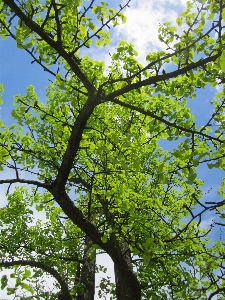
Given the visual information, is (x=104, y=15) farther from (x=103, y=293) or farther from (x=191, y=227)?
(x=103, y=293)

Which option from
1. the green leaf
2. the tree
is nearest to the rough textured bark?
the tree

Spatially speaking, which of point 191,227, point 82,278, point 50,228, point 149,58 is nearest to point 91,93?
point 149,58

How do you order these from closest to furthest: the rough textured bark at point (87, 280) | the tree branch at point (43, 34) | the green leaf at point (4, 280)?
the green leaf at point (4, 280)
the tree branch at point (43, 34)
the rough textured bark at point (87, 280)

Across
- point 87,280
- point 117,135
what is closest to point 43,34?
point 117,135

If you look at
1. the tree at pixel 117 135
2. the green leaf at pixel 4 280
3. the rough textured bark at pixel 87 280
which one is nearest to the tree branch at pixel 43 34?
the tree at pixel 117 135

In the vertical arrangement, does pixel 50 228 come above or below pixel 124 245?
above

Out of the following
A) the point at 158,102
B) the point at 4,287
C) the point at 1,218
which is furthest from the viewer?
the point at 1,218

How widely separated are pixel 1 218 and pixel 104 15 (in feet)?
26.0

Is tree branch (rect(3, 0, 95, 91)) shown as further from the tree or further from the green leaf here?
the green leaf

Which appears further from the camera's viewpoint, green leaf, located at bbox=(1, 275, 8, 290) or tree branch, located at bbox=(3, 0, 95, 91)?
tree branch, located at bbox=(3, 0, 95, 91)

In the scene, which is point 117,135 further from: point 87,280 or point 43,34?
point 87,280

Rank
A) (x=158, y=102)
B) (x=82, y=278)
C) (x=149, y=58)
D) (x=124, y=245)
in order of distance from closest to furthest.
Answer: (x=149, y=58), (x=158, y=102), (x=124, y=245), (x=82, y=278)

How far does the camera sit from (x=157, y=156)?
9773mm

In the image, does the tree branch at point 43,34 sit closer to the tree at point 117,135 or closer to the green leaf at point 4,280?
the tree at point 117,135
